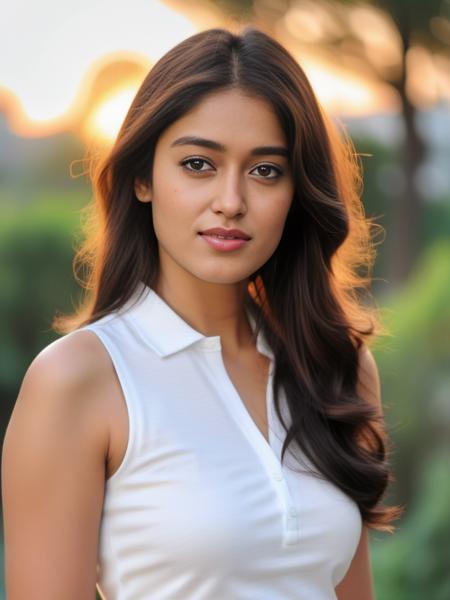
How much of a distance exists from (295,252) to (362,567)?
0.60 meters

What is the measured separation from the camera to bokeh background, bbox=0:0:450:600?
4215 mm

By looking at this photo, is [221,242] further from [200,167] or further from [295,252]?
[295,252]

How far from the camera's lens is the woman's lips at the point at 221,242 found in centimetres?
184

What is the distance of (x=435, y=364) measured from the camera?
455cm

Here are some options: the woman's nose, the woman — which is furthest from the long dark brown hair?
the woman's nose

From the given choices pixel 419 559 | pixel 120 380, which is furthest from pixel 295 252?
pixel 419 559

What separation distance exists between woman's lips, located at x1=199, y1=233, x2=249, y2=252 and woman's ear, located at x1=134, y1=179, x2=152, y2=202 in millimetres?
153

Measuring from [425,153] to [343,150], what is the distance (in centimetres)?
301

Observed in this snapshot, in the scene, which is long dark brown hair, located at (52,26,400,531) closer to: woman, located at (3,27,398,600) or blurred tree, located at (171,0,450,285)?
woman, located at (3,27,398,600)

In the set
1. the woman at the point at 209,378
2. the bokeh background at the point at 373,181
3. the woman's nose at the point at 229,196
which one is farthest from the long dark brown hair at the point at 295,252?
the bokeh background at the point at 373,181

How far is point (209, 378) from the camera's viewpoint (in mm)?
1924

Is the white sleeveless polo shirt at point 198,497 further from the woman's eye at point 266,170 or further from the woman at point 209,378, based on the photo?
the woman's eye at point 266,170

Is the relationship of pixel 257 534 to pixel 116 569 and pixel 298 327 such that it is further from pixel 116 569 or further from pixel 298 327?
pixel 298 327

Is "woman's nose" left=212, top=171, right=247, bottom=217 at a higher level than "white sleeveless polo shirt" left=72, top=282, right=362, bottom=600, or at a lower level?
higher
